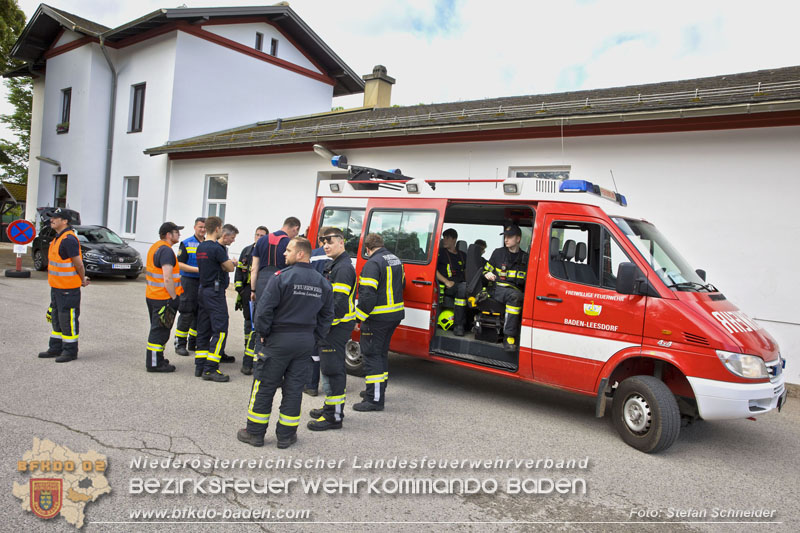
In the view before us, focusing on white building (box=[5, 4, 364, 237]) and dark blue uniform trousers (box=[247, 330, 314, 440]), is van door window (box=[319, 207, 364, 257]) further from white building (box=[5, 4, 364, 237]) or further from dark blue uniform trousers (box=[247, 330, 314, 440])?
white building (box=[5, 4, 364, 237])

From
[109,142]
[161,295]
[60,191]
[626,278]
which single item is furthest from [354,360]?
[60,191]

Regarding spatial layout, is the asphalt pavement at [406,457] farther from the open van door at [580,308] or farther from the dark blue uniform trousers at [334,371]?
the open van door at [580,308]

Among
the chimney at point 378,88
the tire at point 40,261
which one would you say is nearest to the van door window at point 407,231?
the chimney at point 378,88

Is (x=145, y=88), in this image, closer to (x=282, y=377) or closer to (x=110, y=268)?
(x=110, y=268)

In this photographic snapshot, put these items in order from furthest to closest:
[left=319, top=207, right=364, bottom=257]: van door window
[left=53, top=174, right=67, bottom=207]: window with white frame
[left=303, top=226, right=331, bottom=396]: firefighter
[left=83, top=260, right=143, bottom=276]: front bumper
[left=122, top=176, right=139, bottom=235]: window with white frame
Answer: [left=53, top=174, right=67, bottom=207]: window with white frame, [left=122, top=176, right=139, bottom=235]: window with white frame, [left=83, top=260, right=143, bottom=276]: front bumper, [left=319, top=207, right=364, bottom=257]: van door window, [left=303, top=226, right=331, bottom=396]: firefighter

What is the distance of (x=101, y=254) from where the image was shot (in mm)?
14523

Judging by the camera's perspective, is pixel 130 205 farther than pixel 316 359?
Yes

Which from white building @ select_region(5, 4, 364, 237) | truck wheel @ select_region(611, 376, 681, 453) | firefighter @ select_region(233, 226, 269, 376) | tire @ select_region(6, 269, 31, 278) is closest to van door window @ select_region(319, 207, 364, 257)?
firefighter @ select_region(233, 226, 269, 376)

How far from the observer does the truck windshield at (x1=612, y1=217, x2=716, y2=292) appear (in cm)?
511

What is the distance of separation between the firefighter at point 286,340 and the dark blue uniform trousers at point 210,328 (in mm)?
1979

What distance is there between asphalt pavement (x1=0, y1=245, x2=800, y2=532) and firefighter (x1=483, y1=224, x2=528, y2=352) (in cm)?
89

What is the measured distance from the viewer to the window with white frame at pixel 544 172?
9.63 m

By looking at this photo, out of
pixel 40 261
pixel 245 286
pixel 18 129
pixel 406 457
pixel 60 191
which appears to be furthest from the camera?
pixel 18 129

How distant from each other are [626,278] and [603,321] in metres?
0.53
